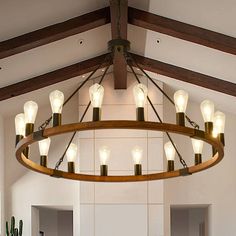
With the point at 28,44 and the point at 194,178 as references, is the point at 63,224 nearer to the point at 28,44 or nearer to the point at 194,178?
the point at 194,178

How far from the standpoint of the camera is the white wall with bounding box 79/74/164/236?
8.92 m

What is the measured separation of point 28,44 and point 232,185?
4581 millimetres

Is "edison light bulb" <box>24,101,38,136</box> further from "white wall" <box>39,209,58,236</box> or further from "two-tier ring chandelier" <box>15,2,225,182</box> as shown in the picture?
"white wall" <box>39,209,58,236</box>

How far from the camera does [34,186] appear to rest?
939 cm

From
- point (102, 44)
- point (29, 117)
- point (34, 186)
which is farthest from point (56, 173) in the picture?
point (34, 186)

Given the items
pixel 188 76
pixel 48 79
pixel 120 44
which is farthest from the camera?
pixel 48 79

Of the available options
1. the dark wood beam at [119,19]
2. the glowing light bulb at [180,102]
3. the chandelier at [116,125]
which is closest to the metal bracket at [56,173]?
the chandelier at [116,125]

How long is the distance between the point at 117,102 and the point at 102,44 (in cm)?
165

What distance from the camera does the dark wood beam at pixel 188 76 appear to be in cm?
776

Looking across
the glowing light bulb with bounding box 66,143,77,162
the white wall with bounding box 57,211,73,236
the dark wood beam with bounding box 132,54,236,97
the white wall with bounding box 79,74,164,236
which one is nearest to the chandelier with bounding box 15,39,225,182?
the glowing light bulb with bounding box 66,143,77,162

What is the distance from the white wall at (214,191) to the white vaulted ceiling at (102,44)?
3.15 feet

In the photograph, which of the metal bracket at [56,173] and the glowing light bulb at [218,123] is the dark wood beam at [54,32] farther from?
the glowing light bulb at [218,123]

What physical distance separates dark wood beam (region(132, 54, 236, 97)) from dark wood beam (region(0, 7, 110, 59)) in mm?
1558

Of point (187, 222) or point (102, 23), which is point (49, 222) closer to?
point (187, 222)
